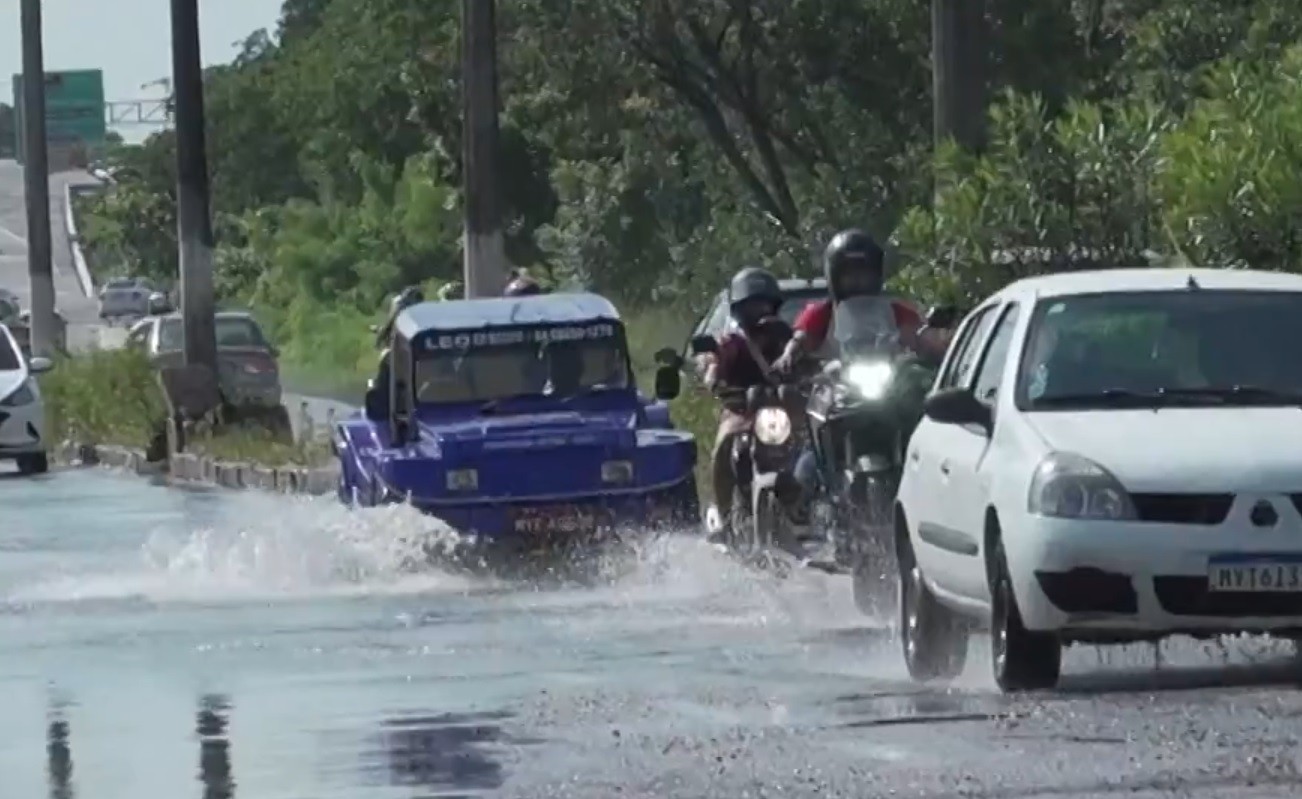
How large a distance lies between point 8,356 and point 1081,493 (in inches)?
1155

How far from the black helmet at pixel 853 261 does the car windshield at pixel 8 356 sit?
23319 millimetres

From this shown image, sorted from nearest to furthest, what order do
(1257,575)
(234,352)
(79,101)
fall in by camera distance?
(1257,575) < (234,352) < (79,101)

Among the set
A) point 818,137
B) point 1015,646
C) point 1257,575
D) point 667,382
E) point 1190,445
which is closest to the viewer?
point 1257,575

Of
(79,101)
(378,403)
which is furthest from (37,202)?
(79,101)

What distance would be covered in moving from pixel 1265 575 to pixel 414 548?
926 centimetres

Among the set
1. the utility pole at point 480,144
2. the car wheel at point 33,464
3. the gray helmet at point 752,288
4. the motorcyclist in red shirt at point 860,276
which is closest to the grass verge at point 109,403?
the car wheel at point 33,464

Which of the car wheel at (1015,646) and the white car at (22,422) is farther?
the white car at (22,422)

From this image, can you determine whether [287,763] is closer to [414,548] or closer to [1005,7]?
[414,548]

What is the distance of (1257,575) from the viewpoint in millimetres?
13195

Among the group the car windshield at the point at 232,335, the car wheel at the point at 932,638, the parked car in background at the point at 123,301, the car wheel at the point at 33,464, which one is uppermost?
the car wheel at the point at 932,638

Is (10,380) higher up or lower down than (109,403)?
higher up

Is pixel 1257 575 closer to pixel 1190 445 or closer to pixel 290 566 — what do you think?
pixel 1190 445

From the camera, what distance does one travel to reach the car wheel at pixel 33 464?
1599 inches

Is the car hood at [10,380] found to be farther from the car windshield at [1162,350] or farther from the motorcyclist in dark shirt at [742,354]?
the car windshield at [1162,350]
